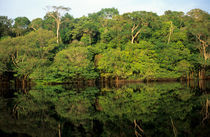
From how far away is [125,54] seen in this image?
39.1 meters

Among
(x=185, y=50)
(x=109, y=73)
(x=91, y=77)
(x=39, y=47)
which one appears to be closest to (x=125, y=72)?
(x=109, y=73)

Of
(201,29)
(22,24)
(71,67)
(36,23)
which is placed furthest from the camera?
(22,24)

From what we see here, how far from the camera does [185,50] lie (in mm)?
38906

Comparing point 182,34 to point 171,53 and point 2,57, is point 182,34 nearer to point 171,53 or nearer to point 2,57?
point 171,53

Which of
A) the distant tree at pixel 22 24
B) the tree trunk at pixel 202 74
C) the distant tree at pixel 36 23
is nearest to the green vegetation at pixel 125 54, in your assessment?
the tree trunk at pixel 202 74

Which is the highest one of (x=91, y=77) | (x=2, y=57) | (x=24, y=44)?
(x=24, y=44)

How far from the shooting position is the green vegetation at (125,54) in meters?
37.0

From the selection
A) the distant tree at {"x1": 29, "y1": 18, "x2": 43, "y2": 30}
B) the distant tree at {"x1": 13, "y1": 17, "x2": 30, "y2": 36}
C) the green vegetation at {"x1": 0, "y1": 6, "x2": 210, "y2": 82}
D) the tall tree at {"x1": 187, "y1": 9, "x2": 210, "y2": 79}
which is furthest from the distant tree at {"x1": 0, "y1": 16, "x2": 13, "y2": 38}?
the tall tree at {"x1": 187, "y1": 9, "x2": 210, "y2": 79}

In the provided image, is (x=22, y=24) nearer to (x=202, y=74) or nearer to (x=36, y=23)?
(x=36, y=23)

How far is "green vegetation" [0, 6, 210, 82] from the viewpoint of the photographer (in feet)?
121

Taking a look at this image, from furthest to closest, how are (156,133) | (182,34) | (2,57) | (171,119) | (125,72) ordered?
(182,34)
(125,72)
(2,57)
(171,119)
(156,133)

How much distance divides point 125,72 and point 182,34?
1413 centimetres

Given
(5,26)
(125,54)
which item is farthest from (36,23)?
(125,54)

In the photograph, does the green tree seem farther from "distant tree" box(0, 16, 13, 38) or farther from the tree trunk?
the tree trunk
